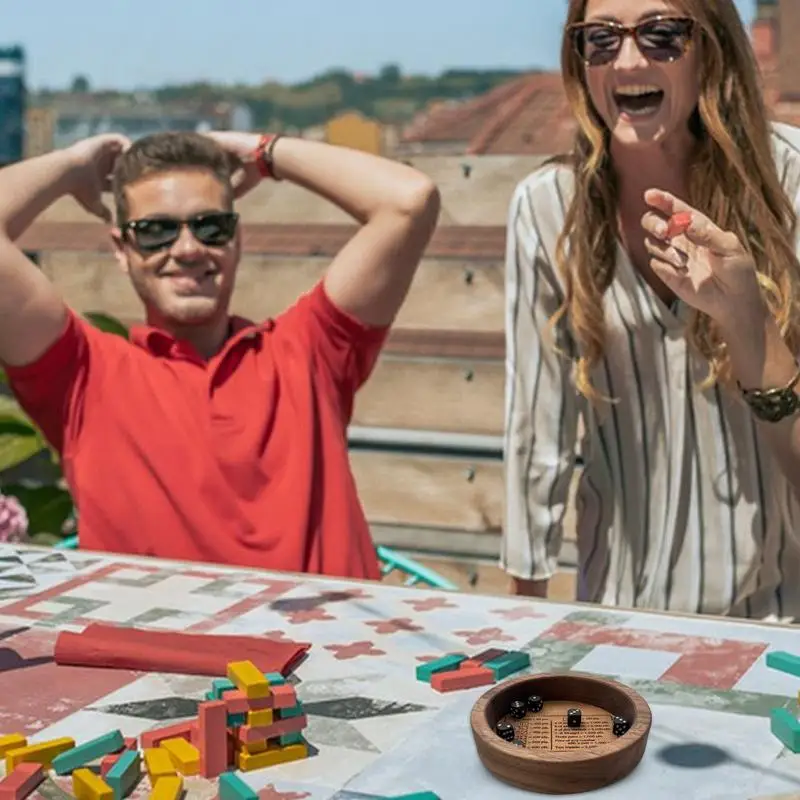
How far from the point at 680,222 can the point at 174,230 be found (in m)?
0.91

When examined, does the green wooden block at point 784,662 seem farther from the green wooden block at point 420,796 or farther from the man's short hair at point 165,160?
the man's short hair at point 165,160

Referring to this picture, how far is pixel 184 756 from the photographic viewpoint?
1.14 metres

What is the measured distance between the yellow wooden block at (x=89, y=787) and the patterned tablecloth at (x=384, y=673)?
0.03 metres

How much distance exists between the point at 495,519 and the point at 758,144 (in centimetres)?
178

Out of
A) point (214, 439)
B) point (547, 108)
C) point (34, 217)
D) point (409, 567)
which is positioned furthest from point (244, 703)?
point (547, 108)

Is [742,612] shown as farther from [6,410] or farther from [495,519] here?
[6,410]

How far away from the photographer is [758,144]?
6.00 feet

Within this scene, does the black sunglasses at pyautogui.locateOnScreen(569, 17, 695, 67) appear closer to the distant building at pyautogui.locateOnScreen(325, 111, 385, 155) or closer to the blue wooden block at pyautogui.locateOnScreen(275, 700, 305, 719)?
the blue wooden block at pyautogui.locateOnScreen(275, 700, 305, 719)

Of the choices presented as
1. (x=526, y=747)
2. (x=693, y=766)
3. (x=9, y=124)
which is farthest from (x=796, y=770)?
(x=9, y=124)

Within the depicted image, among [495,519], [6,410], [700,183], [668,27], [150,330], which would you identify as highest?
[668,27]

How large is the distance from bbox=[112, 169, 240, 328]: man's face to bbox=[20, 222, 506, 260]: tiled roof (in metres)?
1.40

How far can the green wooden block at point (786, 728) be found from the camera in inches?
44.9

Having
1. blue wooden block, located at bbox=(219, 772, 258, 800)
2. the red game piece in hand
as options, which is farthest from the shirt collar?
blue wooden block, located at bbox=(219, 772, 258, 800)

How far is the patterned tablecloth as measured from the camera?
1121mm
